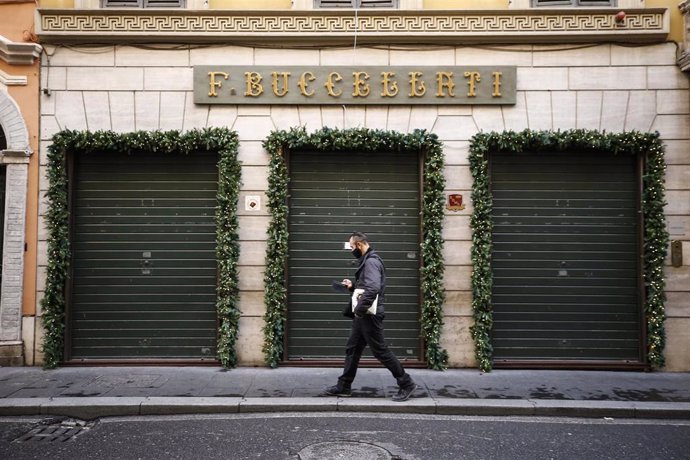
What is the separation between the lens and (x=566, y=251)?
365 inches

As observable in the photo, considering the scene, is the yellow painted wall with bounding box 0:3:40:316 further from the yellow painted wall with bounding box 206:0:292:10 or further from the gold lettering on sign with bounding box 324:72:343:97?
the gold lettering on sign with bounding box 324:72:343:97

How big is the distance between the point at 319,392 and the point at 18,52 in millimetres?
7499

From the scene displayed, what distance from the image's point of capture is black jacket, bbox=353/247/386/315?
6.89 meters

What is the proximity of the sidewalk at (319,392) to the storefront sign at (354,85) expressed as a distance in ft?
14.8

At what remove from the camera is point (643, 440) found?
586cm

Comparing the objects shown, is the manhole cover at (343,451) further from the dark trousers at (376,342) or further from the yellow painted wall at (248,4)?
the yellow painted wall at (248,4)

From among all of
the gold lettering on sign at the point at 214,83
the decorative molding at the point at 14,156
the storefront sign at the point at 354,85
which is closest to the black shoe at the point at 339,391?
the storefront sign at the point at 354,85

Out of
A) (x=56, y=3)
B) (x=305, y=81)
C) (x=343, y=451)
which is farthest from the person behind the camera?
(x=56, y=3)

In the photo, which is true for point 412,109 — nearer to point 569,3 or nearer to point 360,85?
point 360,85

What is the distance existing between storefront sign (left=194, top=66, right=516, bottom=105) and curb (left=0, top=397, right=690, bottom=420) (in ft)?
16.2

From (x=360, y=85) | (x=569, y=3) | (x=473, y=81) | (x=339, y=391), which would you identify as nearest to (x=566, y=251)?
(x=473, y=81)

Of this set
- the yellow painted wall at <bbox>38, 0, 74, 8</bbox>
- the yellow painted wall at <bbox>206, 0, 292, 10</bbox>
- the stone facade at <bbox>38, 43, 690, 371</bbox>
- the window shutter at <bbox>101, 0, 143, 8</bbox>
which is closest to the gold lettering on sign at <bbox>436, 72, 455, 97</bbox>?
the stone facade at <bbox>38, 43, 690, 371</bbox>

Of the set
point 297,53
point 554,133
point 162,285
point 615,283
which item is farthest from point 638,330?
point 162,285

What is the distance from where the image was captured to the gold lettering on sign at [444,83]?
925 centimetres
